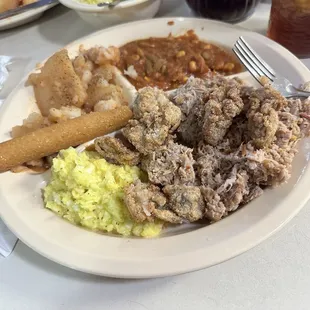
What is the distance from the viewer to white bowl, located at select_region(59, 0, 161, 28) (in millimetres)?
2281

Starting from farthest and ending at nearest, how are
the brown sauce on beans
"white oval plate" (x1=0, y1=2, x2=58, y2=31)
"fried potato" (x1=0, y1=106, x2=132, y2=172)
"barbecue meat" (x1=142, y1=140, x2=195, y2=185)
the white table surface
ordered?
1. "white oval plate" (x1=0, y1=2, x2=58, y2=31)
2. the brown sauce on beans
3. "fried potato" (x1=0, y1=106, x2=132, y2=172)
4. "barbecue meat" (x1=142, y1=140, x2=195, y2=185)
5. the white table surface

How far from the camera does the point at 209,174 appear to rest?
152 cm

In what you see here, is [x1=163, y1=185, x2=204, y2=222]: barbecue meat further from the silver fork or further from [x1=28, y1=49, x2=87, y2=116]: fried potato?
[x1=28, y1=49, x2=87, y2=116]: fried potato

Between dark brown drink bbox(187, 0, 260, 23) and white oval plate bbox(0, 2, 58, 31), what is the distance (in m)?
0.91

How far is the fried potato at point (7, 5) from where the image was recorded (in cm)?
258

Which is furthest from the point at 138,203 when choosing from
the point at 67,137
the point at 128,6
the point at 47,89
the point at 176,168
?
the point at 128,6

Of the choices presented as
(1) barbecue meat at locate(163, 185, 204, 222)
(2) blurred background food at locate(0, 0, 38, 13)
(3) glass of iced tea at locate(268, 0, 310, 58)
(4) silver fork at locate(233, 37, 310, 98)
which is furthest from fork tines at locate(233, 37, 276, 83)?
(2) blurred background food at locate(0, 0, 38, 13)

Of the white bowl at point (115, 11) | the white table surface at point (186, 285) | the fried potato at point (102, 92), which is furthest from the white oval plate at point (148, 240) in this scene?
the white bowl at point (115, 11)

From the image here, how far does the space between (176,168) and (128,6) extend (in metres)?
1.16

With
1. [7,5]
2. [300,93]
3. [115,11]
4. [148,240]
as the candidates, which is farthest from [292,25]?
[7,5]

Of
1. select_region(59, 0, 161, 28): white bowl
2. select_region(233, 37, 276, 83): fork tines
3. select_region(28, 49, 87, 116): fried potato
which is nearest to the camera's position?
select_region(233, 37, 276, 83): fork tines

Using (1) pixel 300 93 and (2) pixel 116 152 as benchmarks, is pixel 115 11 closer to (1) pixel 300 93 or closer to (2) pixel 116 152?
(2) pixel 116 152

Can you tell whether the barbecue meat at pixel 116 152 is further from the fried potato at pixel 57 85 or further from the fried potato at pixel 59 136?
the fried potato at pixel 57 85

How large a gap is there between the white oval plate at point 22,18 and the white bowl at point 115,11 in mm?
284
